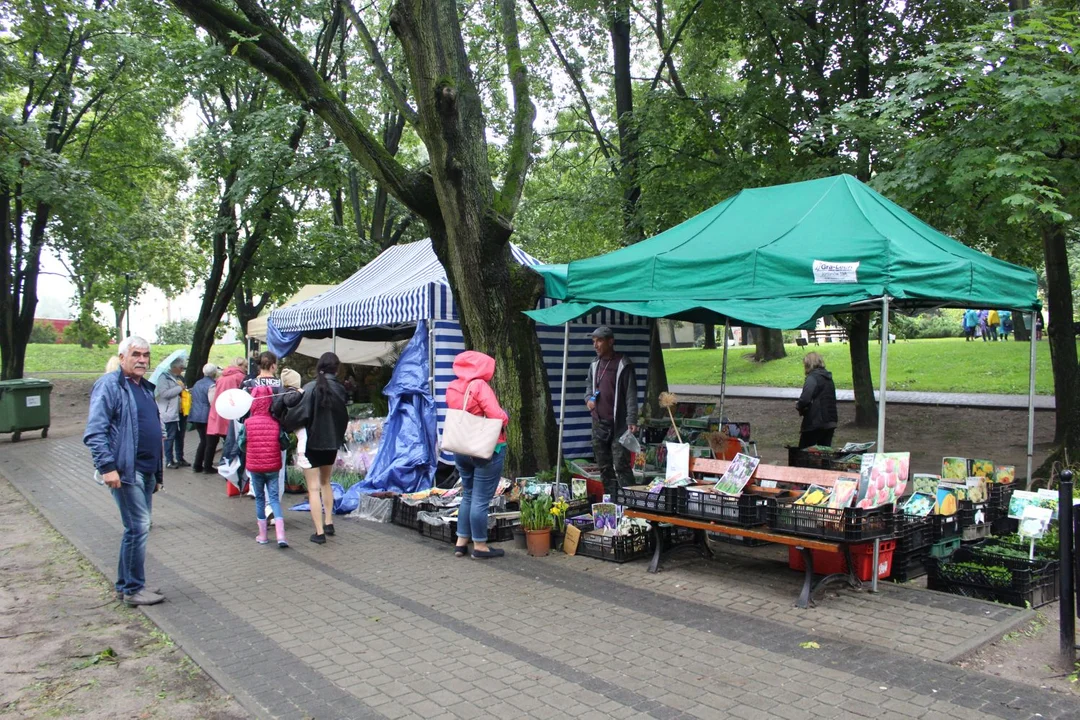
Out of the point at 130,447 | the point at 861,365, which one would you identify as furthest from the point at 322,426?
the point at 861,365

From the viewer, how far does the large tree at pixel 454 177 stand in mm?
8758

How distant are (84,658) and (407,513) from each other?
152 inches

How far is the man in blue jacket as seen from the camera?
5.52 metres

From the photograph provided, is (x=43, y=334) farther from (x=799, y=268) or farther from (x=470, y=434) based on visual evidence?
(x=799, y=268)

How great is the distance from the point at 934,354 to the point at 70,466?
964 inches

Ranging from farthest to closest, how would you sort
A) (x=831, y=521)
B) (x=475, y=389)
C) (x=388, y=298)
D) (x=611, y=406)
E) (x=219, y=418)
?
(x=219, y=418) < (x=388, y=298) < (x=611, y=406) < (x=475, y=389) < (x=831, y=521)

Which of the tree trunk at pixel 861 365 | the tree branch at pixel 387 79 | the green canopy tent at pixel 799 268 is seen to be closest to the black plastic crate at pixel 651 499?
the green canopy tent at pixel 799 268

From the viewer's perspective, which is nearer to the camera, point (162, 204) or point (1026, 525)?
point (1026, 525)

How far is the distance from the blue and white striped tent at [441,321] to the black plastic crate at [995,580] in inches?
209

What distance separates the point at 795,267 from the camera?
22.2ft

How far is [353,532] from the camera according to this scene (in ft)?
27.5

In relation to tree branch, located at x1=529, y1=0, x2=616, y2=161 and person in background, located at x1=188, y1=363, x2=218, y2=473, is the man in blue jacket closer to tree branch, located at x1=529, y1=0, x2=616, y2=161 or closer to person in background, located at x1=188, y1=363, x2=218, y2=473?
person in background, located at x1=188, y1=363, x2=218, y2=473

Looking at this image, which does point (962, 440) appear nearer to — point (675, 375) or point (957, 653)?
point (957, 653)

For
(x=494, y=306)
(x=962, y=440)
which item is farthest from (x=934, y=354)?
(x=494, y=306)
